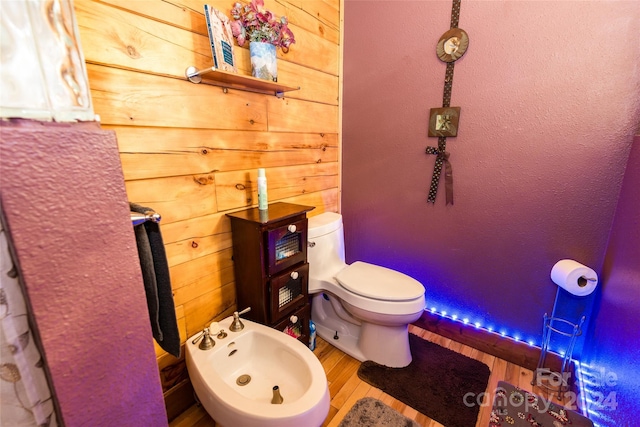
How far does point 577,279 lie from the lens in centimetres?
138

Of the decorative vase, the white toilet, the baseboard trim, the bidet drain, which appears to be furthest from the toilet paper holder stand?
the decorative vase

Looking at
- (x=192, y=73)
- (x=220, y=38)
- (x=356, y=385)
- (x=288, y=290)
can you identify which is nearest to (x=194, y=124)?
(x=192, y=73)

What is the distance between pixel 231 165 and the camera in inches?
56.2

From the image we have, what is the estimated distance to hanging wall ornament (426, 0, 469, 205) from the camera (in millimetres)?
1598

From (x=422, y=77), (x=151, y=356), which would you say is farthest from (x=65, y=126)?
(x=422, y=77)

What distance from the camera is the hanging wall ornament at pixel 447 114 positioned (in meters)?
1.60

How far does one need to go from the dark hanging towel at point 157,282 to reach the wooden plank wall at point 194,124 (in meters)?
0.53

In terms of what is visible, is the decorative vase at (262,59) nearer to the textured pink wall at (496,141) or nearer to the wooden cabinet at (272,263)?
the wooden cabinet at (272,263)

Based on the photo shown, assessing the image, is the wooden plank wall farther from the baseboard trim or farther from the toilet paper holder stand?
the toilet paper holder stand

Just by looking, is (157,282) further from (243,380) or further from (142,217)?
(243,380)

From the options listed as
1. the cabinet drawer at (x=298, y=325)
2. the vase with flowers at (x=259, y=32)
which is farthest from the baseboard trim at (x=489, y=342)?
the vase with flowers at (x=259, y=32)

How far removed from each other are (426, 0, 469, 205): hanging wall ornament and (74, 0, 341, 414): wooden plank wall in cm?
73

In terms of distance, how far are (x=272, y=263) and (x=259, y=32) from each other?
1.08 m

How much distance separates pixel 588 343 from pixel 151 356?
200cm
